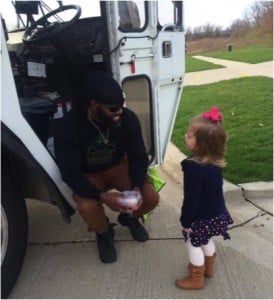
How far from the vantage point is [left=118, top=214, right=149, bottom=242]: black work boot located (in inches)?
125

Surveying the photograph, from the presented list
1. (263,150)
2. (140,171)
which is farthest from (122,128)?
(263,150)

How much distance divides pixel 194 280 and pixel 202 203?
462mm

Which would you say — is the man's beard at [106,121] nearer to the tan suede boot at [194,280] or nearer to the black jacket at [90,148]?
the black jacket at [90,148]

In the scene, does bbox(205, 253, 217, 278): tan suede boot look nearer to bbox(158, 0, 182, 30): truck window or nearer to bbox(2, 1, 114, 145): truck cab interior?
bbox(2, 1, 114, 145): truck cab interior

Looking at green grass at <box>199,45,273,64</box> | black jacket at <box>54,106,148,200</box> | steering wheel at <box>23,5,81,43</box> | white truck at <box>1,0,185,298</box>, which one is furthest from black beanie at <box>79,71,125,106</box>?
green grass at <box>199,45,273,64</box>

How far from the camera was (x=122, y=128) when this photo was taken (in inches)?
112

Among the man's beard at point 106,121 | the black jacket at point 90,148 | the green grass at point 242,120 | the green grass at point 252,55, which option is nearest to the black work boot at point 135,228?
the black jacket at point 90,148

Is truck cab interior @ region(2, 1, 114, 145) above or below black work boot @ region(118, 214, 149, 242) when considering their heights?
above

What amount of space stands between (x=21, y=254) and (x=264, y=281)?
4.59 ft

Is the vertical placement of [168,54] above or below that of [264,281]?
above

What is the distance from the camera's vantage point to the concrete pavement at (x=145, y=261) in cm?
261

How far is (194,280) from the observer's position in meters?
2.62

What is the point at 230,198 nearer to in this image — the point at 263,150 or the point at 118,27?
the point at 263,150

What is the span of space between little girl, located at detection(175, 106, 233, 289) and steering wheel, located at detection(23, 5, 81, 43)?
1.32 meters
